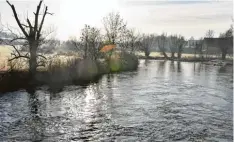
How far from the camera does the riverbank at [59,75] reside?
2258 centimetres

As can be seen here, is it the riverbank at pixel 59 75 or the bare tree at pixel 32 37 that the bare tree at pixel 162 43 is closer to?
the riverbank at pixel 59 75

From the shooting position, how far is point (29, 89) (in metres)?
21.7

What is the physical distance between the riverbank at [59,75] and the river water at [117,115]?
99.8 inches

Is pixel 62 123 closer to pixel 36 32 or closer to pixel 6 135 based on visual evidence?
pixel 6 135

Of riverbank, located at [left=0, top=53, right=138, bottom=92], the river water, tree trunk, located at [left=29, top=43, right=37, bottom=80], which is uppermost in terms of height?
tree trunk, located at [left=29, top=43, right=37, bottom=80]

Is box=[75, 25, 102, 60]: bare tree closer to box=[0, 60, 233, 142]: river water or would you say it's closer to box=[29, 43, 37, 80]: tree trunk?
box=[29, 43, 37, 80]: tree trunk

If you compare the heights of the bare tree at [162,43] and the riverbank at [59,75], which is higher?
the bare tree at [162,43]

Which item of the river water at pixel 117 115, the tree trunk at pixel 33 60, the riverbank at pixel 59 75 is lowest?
the river water at pixel 117 115

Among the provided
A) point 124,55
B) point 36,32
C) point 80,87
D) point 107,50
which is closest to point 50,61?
point 36,32

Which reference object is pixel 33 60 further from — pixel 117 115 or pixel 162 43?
pixel 162 43

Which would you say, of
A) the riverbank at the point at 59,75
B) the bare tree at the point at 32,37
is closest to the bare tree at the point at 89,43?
the riverbank at the point at 59,75

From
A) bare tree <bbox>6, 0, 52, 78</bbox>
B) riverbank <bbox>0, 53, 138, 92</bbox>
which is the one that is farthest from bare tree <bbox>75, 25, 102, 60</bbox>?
bare tree <bbox>6, 0, 52, 78</bbox>

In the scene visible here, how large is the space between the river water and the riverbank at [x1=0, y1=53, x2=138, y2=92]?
99.8 inches

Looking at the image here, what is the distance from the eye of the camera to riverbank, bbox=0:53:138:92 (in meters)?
22.6
